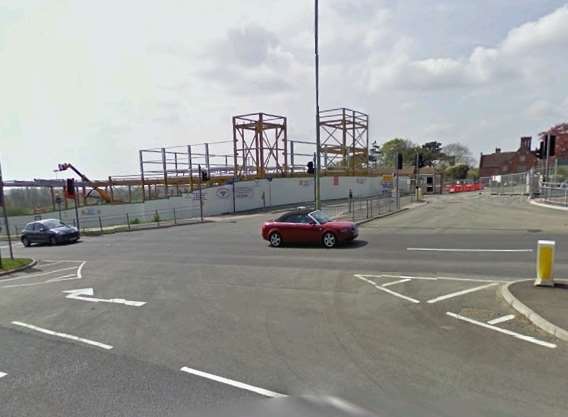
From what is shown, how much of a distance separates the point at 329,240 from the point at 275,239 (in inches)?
89.7

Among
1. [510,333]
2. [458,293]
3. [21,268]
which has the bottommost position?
[21,268]

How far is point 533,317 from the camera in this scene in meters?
5.15

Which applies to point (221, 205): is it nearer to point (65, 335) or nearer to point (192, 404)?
point (65, 335)

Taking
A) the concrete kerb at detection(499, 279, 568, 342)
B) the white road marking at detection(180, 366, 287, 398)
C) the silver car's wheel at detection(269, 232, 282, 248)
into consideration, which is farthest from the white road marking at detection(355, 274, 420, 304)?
the silver car's wheel at detection(269, 232, 282, 248)

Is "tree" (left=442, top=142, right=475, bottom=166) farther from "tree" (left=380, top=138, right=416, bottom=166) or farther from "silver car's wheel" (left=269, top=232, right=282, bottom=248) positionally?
"silver car's wheel" (left=269, top=232, right=282, bottom=248)

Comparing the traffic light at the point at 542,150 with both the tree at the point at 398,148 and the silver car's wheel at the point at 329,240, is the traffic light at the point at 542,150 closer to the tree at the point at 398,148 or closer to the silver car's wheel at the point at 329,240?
the silver car's wheel at the point at 329,240

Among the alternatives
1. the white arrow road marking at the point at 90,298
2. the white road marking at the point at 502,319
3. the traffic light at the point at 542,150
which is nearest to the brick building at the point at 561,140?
the traffic light at the point at 542,150

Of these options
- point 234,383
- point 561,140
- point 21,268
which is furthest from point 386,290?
point 561,140

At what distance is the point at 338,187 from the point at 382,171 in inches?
593

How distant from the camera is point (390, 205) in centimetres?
2542

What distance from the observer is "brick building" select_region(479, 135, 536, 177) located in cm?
8001

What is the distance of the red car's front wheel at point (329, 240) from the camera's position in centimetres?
1307

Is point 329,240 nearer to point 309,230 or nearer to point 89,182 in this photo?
point 309,230

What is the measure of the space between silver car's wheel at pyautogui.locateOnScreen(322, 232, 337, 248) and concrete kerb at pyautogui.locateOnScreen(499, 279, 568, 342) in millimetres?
6880
